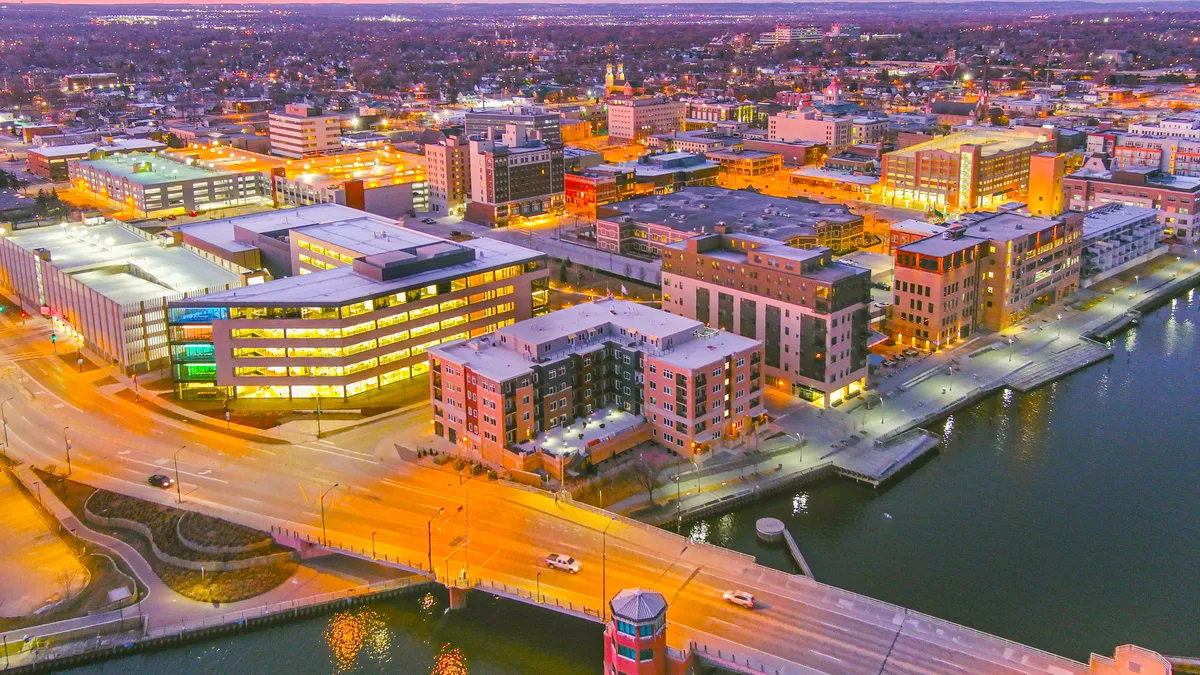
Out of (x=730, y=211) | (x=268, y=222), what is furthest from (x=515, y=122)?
(x=268, y=222)

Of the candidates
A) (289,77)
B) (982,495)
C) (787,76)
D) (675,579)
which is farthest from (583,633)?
(289,77)

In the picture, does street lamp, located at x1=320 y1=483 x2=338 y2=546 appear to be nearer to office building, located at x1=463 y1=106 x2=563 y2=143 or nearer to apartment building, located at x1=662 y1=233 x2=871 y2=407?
apartment building, located at x1=662 y1=233 x2=871 y2=407

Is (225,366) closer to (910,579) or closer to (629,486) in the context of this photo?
→ (629,486)

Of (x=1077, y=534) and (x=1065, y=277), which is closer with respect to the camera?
(x=1077, y=534)

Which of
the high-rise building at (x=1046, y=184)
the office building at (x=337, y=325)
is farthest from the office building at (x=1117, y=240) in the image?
the office building at (x=337, y=325)

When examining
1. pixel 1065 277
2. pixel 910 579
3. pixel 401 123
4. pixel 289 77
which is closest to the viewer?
pixel 910 579

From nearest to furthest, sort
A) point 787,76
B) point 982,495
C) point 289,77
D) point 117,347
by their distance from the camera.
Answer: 1. point 982,495
2. point 117,347
3. point 787,76
4. point 289,77
